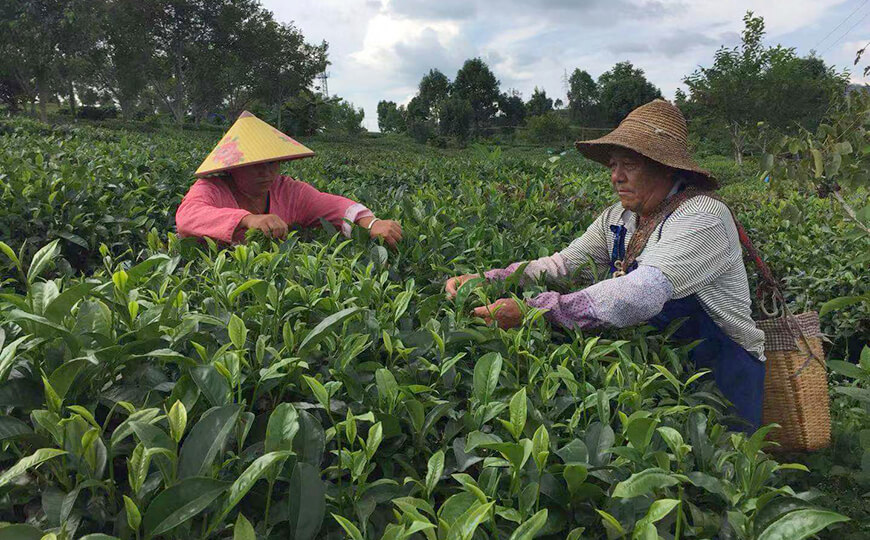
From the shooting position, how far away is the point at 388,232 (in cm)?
249

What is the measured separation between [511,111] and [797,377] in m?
61.3

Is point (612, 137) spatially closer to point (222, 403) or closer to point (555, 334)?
point (555, 334)

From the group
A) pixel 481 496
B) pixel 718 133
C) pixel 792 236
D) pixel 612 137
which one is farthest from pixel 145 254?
pixel 718 133

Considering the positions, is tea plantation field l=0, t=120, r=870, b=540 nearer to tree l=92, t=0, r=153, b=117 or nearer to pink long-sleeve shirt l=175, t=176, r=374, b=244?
pink long-sleeve shirt l=175, t=176, r=374, b=244

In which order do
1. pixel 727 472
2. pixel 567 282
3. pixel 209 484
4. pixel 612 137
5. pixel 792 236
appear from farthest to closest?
pixel 792 236 < pixel 612 137 < pixel 567 282 < pixel 727 472 < pixel 209 484

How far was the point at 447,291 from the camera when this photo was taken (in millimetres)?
2006

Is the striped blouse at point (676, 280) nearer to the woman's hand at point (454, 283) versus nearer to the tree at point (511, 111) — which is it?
the woman's hand at point (454, 283)

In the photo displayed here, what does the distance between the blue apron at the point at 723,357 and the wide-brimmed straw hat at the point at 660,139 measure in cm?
53

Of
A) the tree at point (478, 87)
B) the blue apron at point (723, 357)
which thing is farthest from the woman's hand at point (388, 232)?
the tree at point (478, 87)

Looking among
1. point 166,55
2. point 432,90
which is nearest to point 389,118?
point 432,90

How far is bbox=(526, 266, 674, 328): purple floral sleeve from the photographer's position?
1926 millimetres

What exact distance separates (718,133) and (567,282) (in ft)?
117

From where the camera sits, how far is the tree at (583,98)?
62.2 meters

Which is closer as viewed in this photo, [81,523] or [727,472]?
[81,523]
